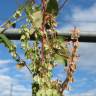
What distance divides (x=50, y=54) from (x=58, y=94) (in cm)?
29

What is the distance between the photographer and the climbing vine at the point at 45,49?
9.20 feet

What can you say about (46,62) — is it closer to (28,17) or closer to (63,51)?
(63,51)

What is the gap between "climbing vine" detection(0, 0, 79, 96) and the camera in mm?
2803

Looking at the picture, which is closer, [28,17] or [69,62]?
[69,62]

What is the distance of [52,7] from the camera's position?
2.99 meters

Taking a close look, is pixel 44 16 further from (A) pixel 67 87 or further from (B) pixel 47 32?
(A) pixel 67 87

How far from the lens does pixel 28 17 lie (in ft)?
10.1

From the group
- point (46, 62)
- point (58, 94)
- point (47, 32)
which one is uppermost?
point (47, 32)

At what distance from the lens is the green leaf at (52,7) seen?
298 centimetres

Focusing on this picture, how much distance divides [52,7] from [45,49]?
32cm

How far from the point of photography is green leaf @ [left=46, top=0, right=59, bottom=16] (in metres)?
2.98

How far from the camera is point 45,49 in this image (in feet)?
9.43

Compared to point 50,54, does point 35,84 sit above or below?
below

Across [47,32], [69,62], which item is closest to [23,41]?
[47,32]
